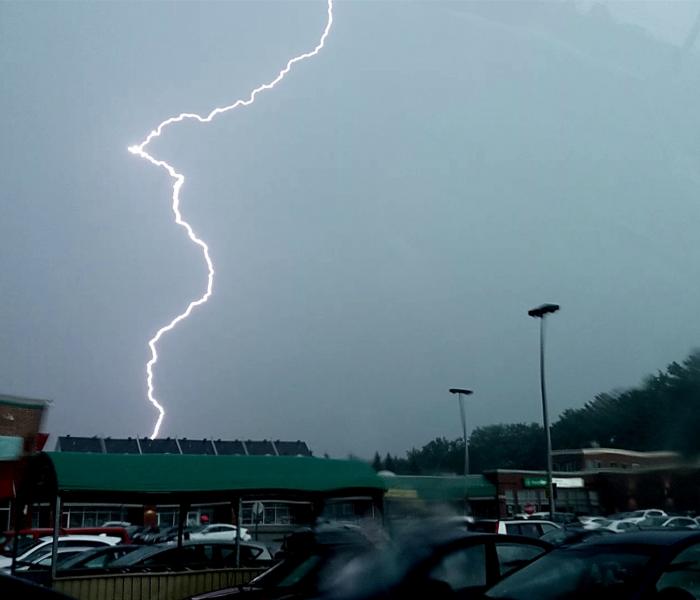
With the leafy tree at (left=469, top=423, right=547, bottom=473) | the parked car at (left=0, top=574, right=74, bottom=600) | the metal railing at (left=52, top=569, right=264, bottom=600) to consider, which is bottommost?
the metal railing at (left=52, top=569, right=264, bottom=600)

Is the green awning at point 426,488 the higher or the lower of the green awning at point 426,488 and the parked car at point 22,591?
the higher

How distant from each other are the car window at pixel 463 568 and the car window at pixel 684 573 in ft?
6.38

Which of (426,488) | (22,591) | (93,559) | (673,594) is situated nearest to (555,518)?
(426,488)

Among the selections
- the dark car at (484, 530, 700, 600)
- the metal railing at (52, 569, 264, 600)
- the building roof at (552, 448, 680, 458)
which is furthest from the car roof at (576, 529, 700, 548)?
the building roof at (552, 448, 680, 458)

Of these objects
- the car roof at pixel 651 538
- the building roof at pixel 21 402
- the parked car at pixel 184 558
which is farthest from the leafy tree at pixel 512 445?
the car roof at pixel 651 538

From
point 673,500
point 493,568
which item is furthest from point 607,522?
point 493,568

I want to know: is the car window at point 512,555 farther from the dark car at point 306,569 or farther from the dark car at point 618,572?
the dark car at point 306,569

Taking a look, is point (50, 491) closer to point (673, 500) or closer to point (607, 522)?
point (673, 500)

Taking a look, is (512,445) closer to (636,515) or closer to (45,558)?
(636,515)

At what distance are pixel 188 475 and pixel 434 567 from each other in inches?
279

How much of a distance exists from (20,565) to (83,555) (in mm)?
1912

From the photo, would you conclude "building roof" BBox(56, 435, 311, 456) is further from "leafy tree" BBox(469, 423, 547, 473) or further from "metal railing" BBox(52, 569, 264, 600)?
"metal railing" BBox(52, 569, 264, 600)

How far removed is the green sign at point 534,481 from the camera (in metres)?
50.7

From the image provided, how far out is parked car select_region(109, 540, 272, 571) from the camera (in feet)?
44.2
